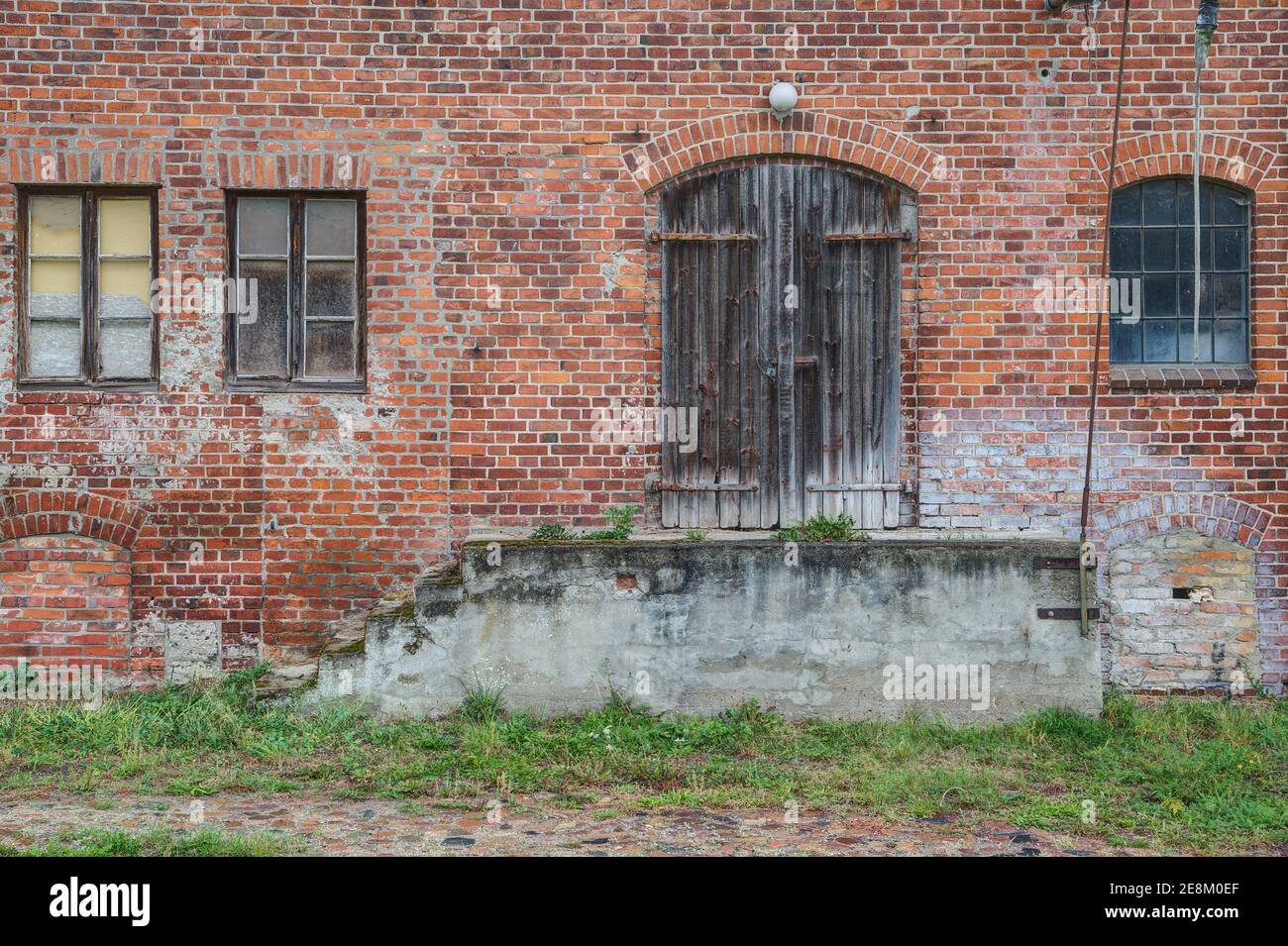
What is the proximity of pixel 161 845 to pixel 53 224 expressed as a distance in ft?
15.2

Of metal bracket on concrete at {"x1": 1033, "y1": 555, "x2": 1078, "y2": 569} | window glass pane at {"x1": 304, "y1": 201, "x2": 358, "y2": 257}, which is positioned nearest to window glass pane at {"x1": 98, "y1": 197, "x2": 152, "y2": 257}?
window glass pane at {"x1": 304, "y1": 201, "x2": 358, "y2": 257}

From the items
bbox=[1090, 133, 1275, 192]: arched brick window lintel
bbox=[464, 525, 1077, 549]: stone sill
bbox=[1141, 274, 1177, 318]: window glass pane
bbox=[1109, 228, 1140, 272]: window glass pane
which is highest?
bbox=[1090, 133, 1275, 192]: arched brick window lintel

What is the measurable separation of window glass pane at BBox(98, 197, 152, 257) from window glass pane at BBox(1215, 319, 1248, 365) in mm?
7296

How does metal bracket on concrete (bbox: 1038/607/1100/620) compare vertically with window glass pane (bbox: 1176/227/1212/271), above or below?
below

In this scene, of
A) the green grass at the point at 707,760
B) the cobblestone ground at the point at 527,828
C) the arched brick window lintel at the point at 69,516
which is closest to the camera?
the cobblestone ground at the point at 527,828

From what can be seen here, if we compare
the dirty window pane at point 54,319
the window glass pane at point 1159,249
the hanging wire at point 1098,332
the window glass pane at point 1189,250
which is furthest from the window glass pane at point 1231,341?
the dirty window pane at point 54,319

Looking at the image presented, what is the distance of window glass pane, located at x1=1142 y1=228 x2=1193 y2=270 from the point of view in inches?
315

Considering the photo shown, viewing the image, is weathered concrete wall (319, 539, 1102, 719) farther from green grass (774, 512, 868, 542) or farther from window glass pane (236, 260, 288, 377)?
window glass pane (236, 260, 288, 377)

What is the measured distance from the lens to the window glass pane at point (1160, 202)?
7.96 metres

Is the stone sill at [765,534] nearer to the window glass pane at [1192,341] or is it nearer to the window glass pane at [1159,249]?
the window glass pane at [1192,341]

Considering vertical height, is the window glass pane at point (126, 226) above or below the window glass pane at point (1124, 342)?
above

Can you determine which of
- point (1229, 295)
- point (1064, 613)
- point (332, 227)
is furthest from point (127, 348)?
point (1229, 295)

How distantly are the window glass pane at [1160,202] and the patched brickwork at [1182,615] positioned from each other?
2146 mm

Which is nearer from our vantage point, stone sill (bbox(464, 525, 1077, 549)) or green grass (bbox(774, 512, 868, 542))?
green grass (bbox(774, 512, 868, 542))
